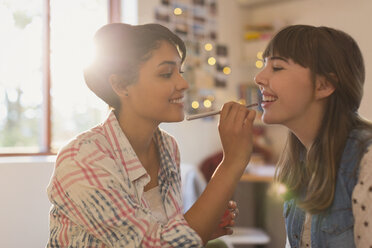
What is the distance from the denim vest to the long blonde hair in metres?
0.02

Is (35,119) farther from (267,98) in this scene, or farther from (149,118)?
(267,98)

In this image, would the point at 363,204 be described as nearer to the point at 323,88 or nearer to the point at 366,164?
the point at 366,164

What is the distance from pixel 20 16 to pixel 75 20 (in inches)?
13.5

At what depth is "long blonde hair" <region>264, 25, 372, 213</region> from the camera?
1.00 m

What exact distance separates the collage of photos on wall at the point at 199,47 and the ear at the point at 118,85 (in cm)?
169

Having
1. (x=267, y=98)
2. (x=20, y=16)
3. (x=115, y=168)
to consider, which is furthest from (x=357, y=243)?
(x=20, y=16)

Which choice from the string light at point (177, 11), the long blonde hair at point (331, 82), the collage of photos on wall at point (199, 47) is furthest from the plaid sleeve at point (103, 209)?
the string light at point (177, 11)

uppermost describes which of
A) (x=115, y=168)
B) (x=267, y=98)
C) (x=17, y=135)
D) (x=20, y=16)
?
(x=20, y=16)

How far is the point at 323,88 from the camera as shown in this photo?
106 centimetres

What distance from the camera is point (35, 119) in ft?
7.57

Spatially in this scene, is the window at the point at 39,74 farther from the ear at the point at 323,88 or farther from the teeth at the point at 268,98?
the ear at the point at 323,88

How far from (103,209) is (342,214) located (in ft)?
1.74

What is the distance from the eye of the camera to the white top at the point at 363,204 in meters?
0.86

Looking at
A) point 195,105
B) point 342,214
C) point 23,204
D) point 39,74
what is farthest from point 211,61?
point 342,214
